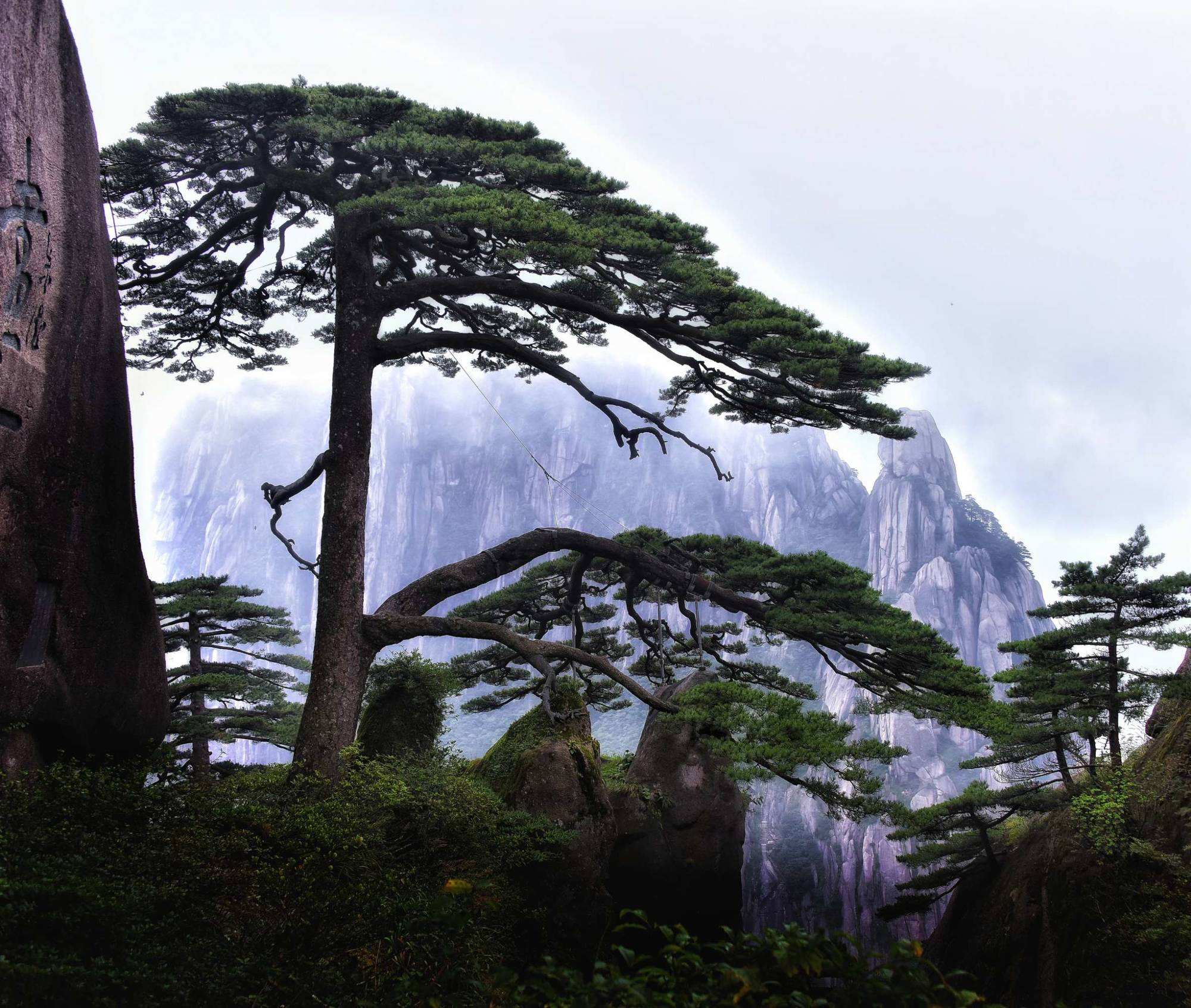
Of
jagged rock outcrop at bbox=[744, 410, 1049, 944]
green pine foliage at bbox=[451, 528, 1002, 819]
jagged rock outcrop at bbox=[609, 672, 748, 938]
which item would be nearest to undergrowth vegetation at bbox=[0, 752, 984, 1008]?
green pine foliage at bbox=[451, 528, 1002, 819]

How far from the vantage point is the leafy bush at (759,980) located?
8.99 feet

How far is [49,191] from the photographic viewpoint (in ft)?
21.4

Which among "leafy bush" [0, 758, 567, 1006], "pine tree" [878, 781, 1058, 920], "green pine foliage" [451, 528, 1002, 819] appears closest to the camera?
"leafy bush" [0, 758, 567, 1006]

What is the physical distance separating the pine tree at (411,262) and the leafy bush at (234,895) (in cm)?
162

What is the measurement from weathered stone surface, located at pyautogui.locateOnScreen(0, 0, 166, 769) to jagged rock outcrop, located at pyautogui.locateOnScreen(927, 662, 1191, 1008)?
6799mm

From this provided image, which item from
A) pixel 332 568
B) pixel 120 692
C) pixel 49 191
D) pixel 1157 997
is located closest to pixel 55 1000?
pixel 120 692

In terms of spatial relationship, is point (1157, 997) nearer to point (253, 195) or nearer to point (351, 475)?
point (351, 475)

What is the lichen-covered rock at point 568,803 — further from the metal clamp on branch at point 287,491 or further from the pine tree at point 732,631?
the metal clamp on branch at point 287,491

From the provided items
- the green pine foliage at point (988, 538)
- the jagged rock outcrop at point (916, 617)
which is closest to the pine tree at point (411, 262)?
the jagged rock outcrop at point (916, 617)

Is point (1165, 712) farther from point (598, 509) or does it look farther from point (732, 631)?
point (598, 509)

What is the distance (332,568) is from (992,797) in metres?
7.08

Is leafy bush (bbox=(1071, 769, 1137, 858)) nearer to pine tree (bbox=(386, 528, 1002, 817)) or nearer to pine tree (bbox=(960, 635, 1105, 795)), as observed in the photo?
pine tree (bbox=(960, 635, 1105, 795))

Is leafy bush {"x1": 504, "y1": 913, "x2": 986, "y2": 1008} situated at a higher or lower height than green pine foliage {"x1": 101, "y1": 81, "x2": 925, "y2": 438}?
lower

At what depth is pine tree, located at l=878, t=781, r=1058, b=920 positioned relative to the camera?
30.7 feet
